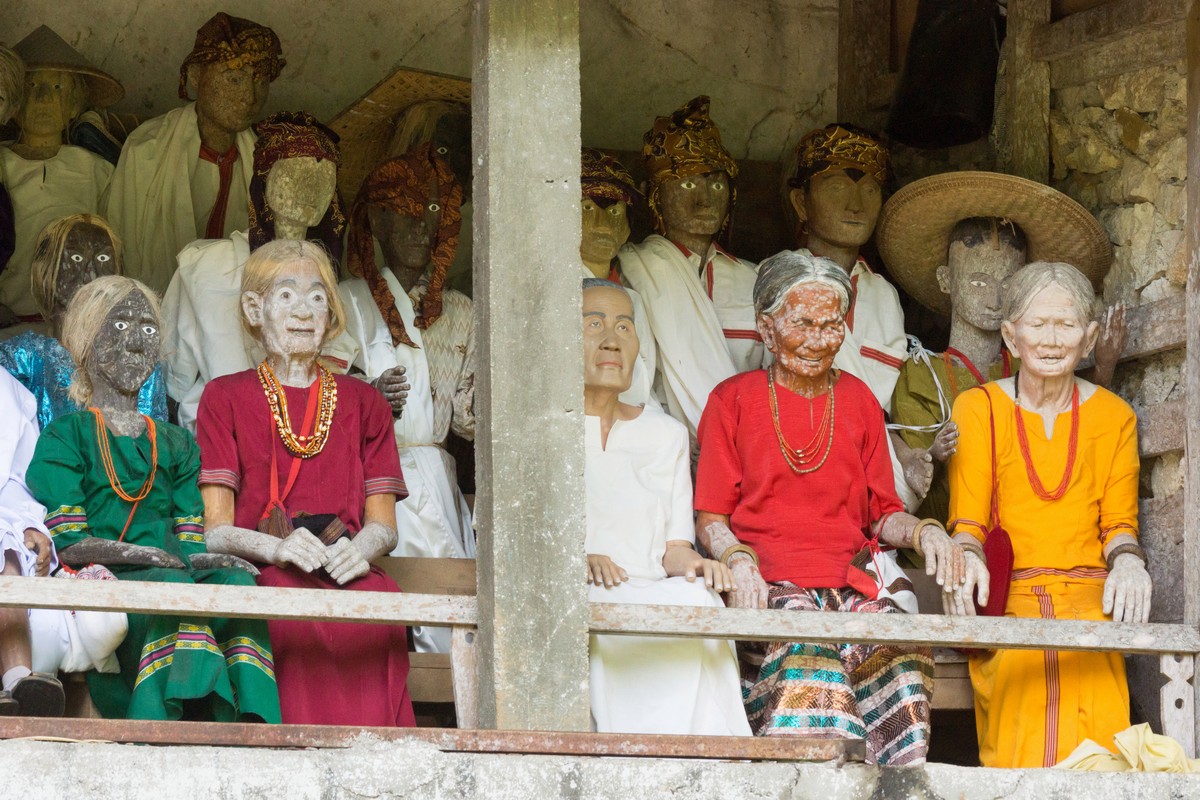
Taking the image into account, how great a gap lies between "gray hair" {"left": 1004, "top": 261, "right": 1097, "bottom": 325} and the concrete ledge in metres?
1.73

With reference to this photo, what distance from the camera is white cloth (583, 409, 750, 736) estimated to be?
6023 mm

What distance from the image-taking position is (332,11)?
327 inches

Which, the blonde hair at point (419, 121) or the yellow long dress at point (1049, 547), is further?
the blonde hair at point (419, 121)

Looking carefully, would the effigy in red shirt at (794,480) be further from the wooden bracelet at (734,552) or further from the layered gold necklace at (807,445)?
the wooden bracelet at (734,552)

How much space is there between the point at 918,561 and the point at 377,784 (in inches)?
97.1

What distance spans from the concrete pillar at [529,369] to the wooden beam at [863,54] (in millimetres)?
3086

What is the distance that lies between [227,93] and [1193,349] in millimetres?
3389

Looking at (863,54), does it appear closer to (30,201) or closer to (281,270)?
(281,270)

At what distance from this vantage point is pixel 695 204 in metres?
7.65

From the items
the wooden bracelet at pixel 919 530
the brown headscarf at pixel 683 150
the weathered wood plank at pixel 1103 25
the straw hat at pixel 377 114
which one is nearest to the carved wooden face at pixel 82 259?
the straw hat at pixel 377 114

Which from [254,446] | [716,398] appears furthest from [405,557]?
[716,398]

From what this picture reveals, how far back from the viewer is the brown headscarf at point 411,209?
7.32 metres

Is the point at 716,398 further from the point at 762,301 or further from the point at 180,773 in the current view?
the point at 180,773

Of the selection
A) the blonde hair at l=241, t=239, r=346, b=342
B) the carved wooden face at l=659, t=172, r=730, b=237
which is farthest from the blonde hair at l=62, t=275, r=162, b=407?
the carved wooden face at l=659, t=172, r=730, b=237
